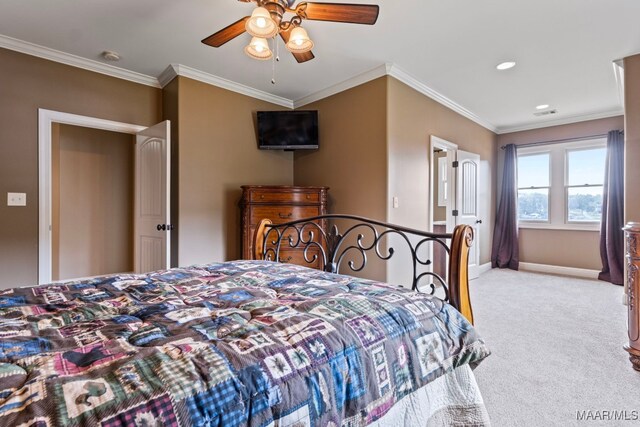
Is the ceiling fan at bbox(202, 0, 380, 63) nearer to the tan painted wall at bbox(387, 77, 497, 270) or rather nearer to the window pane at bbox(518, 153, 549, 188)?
the tan painted wall at bbox(387, 77, 497, 270)

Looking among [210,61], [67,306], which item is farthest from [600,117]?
[67,306]

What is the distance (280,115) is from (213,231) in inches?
64.1

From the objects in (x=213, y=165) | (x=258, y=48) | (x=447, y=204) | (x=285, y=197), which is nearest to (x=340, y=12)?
(x=258, y=48)

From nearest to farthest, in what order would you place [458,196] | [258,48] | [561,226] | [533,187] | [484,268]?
[258,48] → [458,196] → [561,226] → [484,268] → [533,187]

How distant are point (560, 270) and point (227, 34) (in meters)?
5.91

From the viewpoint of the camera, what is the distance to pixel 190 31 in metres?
2.63

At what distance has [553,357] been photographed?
2.25 metres

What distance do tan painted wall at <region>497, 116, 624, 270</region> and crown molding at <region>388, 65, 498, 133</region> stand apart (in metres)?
0.85

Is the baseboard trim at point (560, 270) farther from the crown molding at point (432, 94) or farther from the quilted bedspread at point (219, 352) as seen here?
the quilted bedspread at point (219, 352)

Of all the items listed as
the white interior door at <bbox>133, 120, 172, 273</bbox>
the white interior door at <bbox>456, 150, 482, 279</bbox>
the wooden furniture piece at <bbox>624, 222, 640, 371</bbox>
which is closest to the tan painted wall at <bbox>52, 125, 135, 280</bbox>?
the white interior door at <bbox>133, 120, 172, 273</bbox>

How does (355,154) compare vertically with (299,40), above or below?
below

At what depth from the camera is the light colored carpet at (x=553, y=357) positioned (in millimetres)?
1699

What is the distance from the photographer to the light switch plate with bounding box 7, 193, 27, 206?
276 cm

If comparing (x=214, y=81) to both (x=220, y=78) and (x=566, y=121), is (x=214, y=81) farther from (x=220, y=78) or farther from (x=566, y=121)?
(x=566, y=121)
